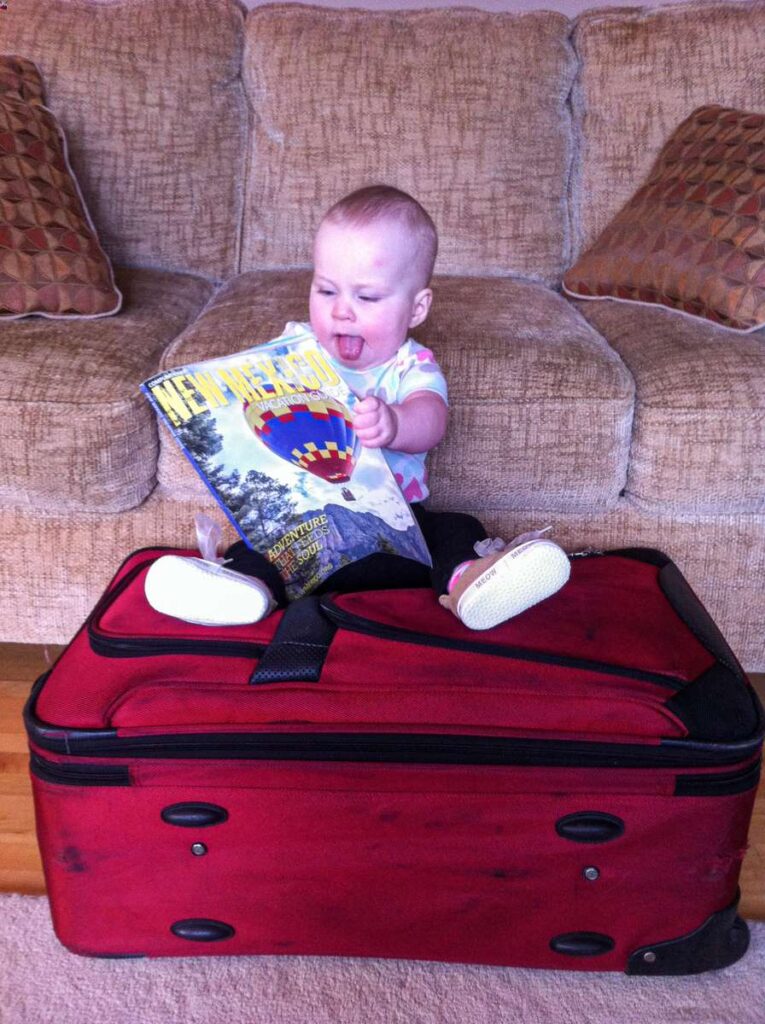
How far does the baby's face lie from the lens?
1.12 m

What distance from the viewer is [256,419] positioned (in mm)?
1086

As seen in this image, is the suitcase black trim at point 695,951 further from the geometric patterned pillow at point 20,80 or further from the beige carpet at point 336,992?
the geometric patterned pillow at point 20,80

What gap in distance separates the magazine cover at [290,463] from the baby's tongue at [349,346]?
0.07m

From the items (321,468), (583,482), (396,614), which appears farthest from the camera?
(583,482)

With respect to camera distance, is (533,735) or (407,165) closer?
(533,735)

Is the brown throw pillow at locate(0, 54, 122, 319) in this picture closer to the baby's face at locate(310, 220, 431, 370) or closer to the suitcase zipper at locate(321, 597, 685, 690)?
the baby's face at locate(310, 220, 431, 370)

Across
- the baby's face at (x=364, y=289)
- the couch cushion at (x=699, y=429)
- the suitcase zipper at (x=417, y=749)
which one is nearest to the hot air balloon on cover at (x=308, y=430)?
the baby's face at (x=364, y=289)

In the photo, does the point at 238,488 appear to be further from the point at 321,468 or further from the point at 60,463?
the point at 60,463

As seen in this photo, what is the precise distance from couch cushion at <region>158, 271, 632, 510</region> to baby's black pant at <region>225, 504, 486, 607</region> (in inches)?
7.4

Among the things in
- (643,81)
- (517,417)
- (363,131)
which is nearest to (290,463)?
(517,417)

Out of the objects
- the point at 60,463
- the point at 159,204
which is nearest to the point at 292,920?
the point at 60,463

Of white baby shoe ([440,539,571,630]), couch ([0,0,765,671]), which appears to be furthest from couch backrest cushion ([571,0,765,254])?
white baby shoe ([440,539,571,630])

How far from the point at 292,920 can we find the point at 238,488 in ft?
1.51

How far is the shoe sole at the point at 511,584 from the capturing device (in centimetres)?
95
